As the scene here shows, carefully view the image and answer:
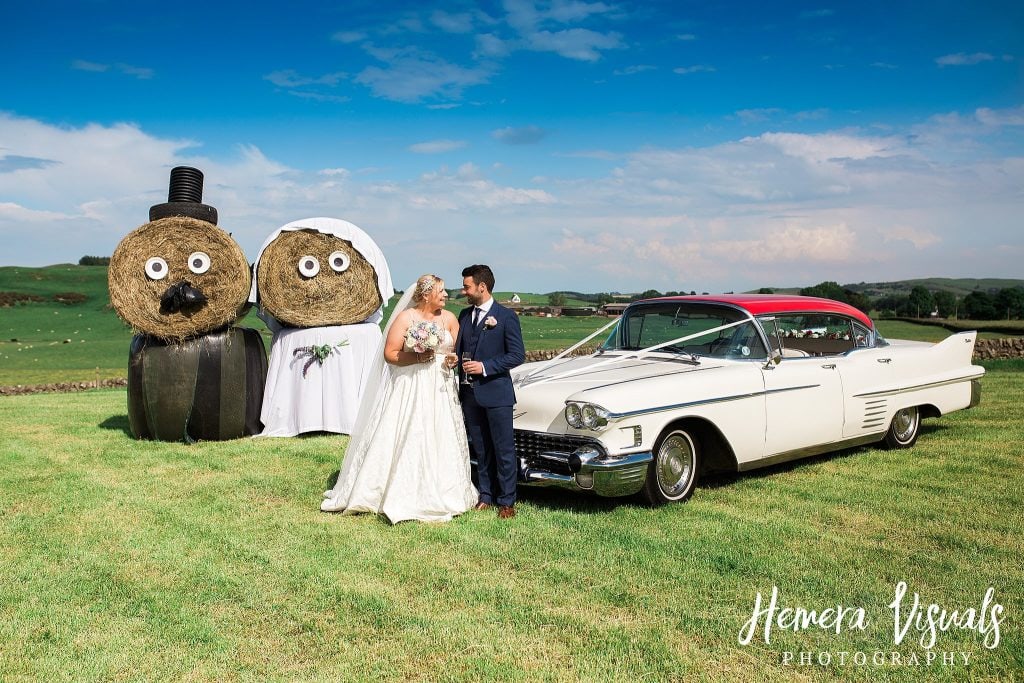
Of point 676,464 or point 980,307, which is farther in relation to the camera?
point 980,307

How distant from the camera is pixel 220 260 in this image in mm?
10336

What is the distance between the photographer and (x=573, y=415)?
20.5 feet

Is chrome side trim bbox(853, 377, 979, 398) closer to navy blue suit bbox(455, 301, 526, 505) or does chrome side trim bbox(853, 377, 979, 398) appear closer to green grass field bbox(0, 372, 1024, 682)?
green grass field bbox(0, 372, 1024, 682)

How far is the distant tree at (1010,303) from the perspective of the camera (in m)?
30.6

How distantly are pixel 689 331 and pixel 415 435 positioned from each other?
9.47ft

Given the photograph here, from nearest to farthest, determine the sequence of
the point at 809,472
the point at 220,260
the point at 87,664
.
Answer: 1. the point at 87,664
2. the point at 809,472
3. the point at 220,260

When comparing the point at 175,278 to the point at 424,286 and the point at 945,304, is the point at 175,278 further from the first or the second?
the point at 945,304

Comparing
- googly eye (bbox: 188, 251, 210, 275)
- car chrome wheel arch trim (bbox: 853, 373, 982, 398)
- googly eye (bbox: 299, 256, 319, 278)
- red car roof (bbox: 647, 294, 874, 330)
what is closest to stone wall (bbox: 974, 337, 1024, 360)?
car chrome wheel arch trim (bbox: 853, 373, 982, 398)

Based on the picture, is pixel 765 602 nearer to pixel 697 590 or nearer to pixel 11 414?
pixel 697 590

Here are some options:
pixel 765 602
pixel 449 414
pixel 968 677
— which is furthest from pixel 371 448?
pixel 968 677

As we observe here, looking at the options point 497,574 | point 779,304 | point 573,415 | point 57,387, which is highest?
point 779,304

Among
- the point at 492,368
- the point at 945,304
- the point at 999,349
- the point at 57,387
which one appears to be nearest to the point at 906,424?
the point at 492,368

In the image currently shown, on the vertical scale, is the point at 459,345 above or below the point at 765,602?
above

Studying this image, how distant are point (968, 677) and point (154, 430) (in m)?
9.63
